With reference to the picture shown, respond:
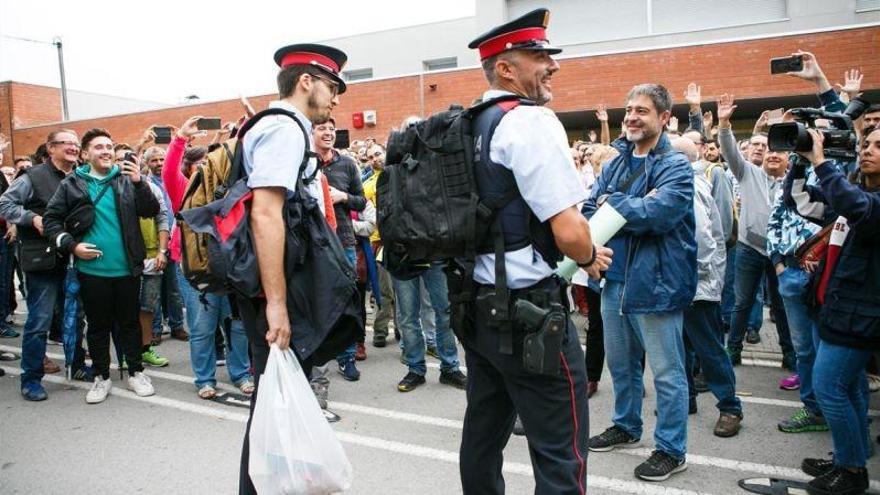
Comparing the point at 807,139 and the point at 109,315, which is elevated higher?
the point at 807,139

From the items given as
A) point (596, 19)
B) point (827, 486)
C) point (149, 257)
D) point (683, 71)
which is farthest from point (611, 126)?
point (827, 486)

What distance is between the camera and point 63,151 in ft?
18.4

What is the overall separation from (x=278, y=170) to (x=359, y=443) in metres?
2.29

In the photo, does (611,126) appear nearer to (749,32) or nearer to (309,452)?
(749,32)

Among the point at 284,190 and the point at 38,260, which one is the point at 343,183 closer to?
the point at 38,260

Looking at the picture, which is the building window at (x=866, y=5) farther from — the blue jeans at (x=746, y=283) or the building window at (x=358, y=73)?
the building window at (x=358, y=73)

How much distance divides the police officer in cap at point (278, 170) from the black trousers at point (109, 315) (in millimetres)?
2908

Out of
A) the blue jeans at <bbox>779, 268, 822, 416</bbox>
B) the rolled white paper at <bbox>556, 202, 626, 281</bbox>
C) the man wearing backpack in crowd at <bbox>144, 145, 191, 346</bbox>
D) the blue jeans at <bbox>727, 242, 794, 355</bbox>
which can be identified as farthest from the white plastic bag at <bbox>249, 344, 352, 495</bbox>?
the man wearing backpack in crowd at <bbox>144, 145, 191, 346</bbox>

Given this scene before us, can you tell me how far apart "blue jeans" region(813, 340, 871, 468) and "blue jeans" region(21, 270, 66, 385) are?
5601mm

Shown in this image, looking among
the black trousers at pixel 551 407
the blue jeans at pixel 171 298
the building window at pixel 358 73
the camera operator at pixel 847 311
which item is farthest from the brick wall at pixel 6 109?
the camera operator at pixel 847 311

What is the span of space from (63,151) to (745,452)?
5.94m

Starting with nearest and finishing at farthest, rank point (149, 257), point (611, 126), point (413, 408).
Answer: point (413, 408)
point (149, 257)
point (611, 126)

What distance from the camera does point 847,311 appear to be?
10.1 feet

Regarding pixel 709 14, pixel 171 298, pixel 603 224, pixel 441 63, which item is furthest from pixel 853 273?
pixel 441 63
